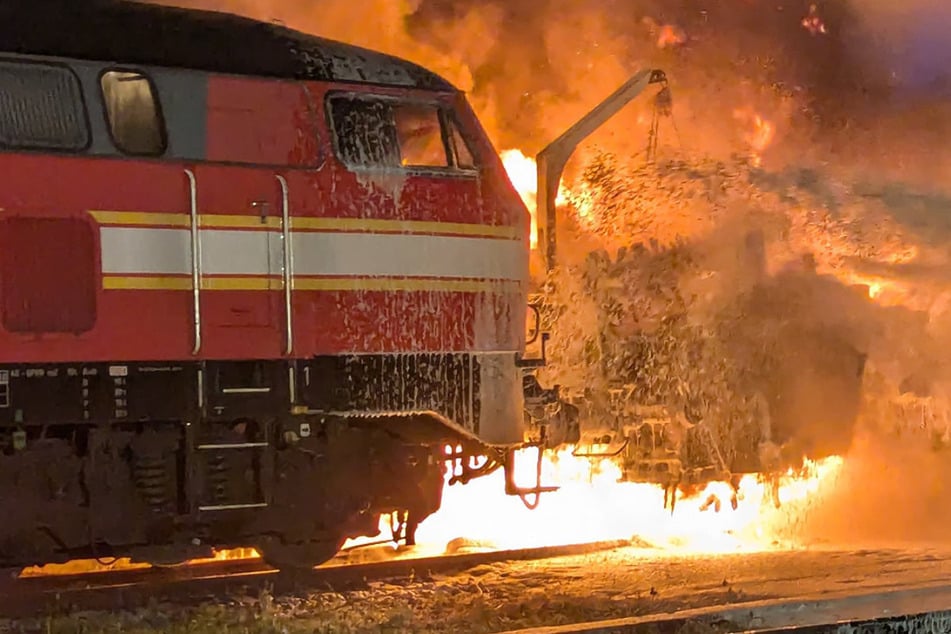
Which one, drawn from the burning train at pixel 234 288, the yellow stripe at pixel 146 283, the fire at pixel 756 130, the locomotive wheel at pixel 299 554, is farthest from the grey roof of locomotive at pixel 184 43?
the fire at pixel 756 130

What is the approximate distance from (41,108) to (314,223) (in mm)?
1496

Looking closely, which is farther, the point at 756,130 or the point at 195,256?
the point at 756,130

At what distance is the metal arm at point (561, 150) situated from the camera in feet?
27.9

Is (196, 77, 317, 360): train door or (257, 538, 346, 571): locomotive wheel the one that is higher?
(196, 77, 317, 360): train door

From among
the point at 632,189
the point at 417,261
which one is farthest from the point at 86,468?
the point at 632,189

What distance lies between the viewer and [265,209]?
5559mm

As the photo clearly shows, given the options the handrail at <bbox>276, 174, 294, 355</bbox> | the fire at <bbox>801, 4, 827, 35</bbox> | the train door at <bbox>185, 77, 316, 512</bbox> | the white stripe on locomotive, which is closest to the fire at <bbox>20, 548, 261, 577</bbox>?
the train door at <bbox>185, 77, 316, 512</bbox>

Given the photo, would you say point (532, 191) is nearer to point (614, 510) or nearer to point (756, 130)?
point (756, 130)

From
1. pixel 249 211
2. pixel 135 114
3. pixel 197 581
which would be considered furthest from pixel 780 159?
pixel 197 581

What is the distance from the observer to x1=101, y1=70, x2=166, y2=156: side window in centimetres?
534

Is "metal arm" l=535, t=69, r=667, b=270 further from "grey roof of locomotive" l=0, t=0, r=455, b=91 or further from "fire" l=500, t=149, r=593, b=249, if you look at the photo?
"grey roof of locomotive" l=0, t=0, r=455, b=91

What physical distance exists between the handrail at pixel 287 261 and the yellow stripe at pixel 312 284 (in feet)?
0.15

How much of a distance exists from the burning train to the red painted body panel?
1 cm

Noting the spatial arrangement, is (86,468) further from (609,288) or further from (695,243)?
(695,243)
